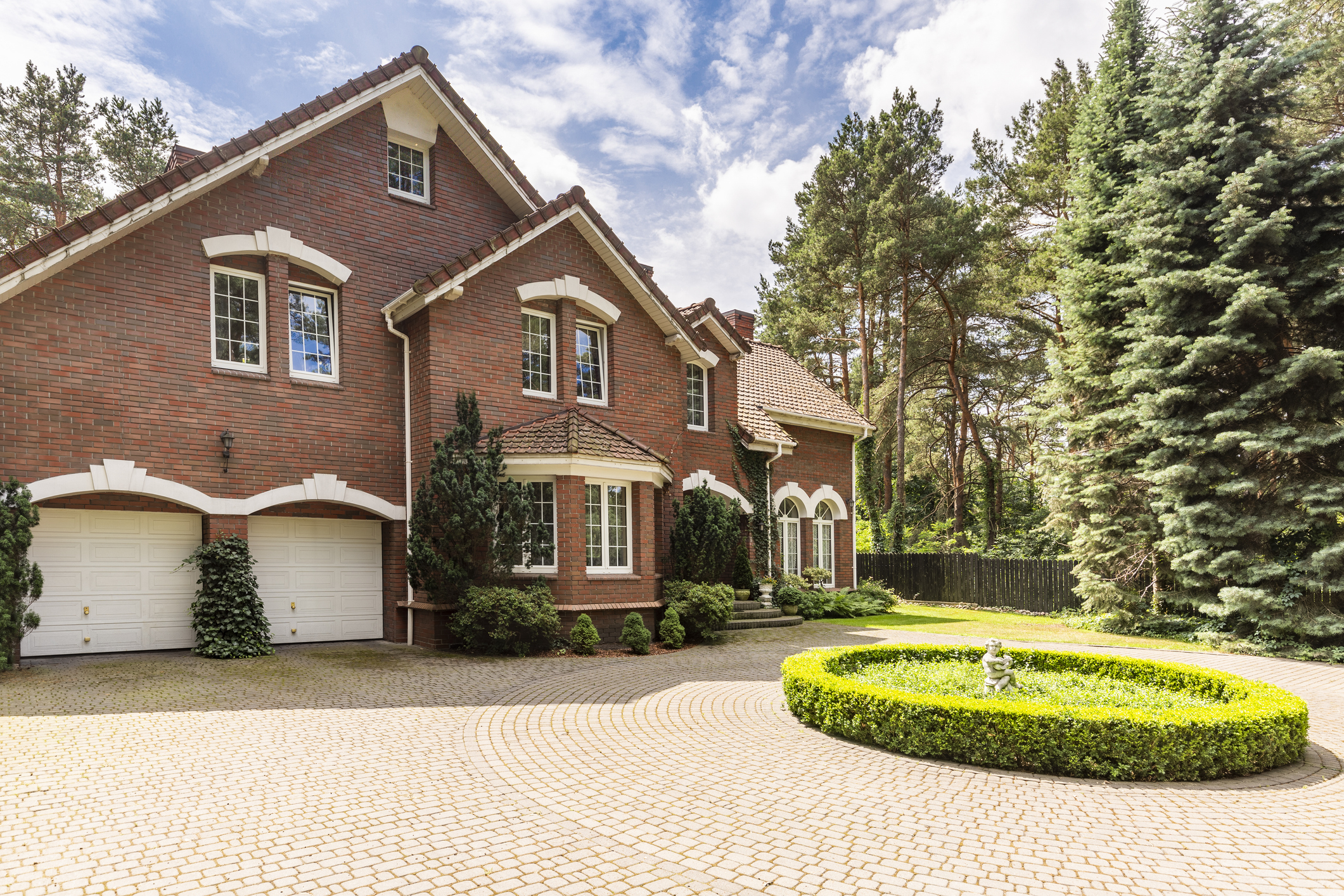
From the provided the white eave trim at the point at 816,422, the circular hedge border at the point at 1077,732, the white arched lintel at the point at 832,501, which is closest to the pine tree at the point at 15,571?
the circular hedge border at the point at 1077,732

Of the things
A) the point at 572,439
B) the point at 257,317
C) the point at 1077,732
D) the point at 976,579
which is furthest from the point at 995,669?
the point at 976,579

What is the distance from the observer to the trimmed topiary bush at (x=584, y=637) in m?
12.3

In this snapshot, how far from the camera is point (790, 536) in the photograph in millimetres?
20953

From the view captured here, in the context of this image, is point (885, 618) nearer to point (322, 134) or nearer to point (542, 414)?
point (542, 414)

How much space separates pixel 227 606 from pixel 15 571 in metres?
2.52

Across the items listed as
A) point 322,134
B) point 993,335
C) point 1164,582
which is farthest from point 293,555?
point 993,335

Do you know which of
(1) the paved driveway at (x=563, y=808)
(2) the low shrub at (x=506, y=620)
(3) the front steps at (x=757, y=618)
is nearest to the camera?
(1) the paved driveway at (x=563, y=808)

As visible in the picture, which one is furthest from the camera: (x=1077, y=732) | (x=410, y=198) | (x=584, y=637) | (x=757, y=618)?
(x=757, y=618)

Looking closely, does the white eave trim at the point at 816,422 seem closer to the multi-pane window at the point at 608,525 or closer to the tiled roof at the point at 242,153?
the multi-pane window at the point at 608,525

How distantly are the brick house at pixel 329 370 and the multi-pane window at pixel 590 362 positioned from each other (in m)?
0.05

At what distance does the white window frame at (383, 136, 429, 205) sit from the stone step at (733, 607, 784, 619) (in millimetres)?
10780

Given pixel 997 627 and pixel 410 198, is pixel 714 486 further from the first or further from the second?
pixel 410 198

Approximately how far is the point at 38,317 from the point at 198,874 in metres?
9.71

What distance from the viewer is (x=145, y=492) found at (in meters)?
10.9
